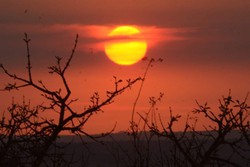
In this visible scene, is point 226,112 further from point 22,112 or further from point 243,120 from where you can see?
point 22,112

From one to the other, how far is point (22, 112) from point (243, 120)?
10.6 ft

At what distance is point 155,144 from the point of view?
79.5 metres

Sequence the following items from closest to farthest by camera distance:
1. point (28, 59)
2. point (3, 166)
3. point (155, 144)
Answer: point (28, 59), point (3, 166), point (155, 144)

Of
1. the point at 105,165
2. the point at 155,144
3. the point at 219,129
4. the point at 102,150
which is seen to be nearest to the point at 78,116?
the point at 219,129

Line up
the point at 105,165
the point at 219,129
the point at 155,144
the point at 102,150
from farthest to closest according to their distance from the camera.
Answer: the point at 155,144 → the point at 102,150 → the point at 105,165 → the point at 219,129

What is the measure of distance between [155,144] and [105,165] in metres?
20.8

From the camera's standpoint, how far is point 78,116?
8414mm

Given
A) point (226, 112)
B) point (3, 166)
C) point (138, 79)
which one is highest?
point (138, 79)

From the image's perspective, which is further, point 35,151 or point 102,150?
point 102,150

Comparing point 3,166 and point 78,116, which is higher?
point 78,116

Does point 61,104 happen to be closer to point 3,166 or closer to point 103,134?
point 103,134

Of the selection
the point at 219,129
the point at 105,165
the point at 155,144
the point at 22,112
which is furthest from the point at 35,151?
the point at 155,144

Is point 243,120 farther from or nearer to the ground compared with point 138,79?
nearer to the ground

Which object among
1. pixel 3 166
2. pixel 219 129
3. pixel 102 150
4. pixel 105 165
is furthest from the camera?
pixel 102 150
